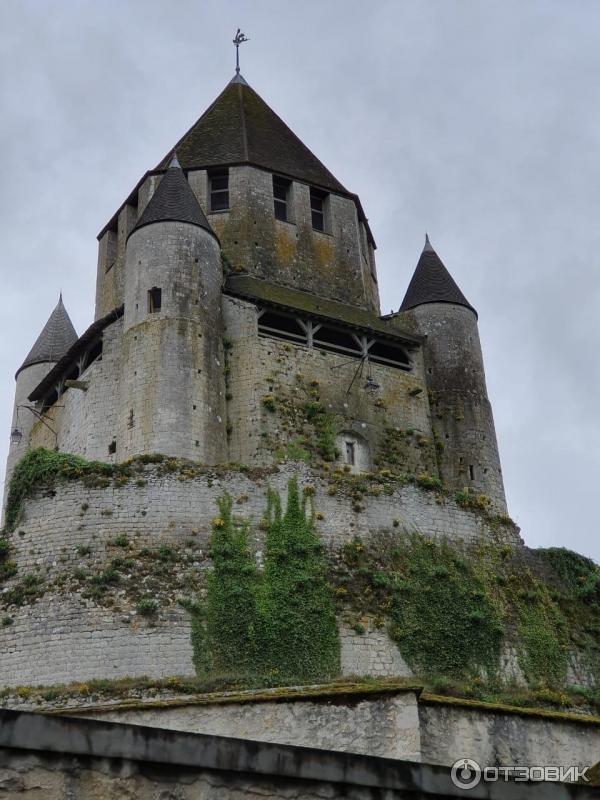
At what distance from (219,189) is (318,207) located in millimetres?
3625

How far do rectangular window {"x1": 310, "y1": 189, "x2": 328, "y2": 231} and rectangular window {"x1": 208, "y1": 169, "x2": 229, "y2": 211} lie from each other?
305cm

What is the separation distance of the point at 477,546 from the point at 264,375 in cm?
791

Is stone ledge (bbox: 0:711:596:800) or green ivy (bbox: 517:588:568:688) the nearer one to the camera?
stone ledge (bbox: 0:711:596:800)

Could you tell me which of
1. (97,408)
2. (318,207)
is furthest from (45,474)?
(318,207)

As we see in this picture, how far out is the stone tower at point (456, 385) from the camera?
103 feet

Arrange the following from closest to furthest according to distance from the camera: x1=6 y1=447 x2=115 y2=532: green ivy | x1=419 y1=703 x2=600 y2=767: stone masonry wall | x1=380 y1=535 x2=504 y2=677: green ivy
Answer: x1=419 y1=703 x2=600 y2=767: stone masonry wall < x1=380 y1=535 x2=504 y2=677: green ivy < x1=6 y1=447 x2=115 y2=532: green ivy

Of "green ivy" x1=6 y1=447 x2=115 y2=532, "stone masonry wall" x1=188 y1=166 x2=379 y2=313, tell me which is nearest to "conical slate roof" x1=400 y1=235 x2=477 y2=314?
"stone masonry wall" x1=188 y1=166 x2=379 y2=313

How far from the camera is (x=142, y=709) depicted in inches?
682

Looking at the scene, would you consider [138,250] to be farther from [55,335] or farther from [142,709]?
[142,709]

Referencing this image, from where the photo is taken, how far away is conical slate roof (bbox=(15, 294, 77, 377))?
124ft

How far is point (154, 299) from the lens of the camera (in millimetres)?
29375

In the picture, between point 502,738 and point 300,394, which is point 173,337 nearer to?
point 300,394

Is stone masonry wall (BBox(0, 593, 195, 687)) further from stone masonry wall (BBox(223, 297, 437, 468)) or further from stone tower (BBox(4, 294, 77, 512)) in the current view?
stone tower (BBox(4, 294, 77, 512))

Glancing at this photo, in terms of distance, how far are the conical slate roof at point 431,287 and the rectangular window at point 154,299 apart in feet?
30.9
